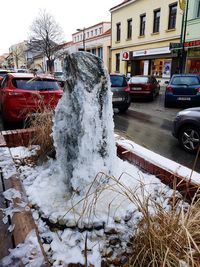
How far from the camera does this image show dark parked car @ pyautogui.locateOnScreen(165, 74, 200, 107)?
10711mm

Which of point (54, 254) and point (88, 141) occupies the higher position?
point (88, 141)

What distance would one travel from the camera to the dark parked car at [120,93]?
10297mm

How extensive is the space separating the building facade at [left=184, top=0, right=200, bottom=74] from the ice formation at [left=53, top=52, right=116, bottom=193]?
18.2 m

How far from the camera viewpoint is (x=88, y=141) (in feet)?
8.32

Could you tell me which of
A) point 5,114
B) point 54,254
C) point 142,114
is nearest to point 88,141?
point 54,254

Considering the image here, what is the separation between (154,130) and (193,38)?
14.2 metres

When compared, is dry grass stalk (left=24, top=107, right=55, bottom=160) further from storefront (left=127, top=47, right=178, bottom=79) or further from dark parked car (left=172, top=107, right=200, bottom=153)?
storefront (left=127, top=47, right=178, bottom=79)

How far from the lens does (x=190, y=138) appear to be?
18.8ft

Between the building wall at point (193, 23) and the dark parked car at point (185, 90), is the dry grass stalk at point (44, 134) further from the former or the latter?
the building wall at point (193, 23)

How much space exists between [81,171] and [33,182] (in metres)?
0.81

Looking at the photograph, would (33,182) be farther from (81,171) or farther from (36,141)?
(36,141)

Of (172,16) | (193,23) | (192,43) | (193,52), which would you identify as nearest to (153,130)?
(192,43)

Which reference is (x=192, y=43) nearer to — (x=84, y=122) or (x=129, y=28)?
(x=129, y=28)

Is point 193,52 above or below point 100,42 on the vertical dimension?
below
